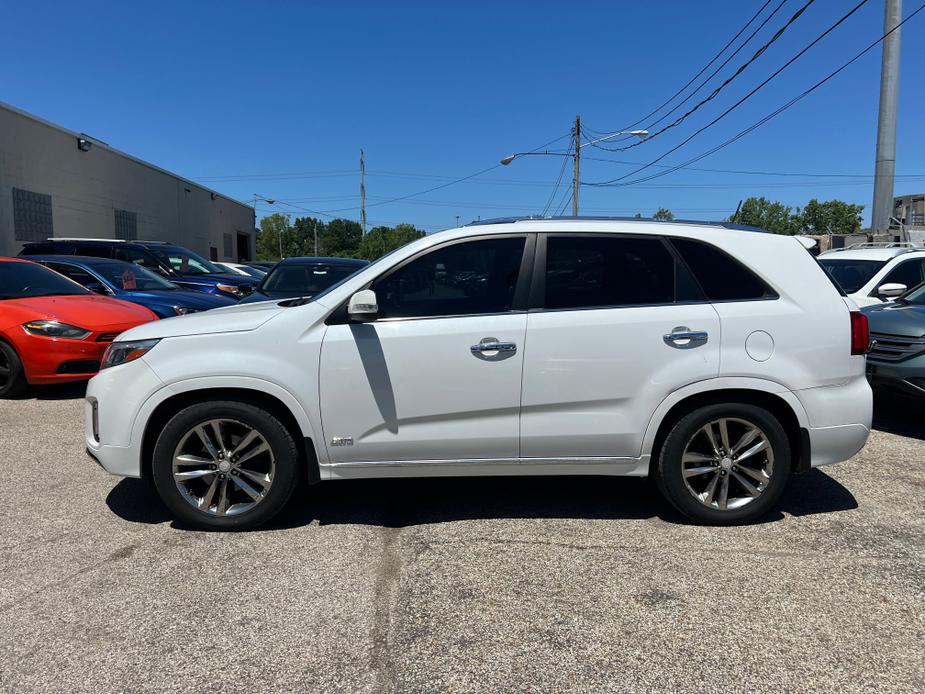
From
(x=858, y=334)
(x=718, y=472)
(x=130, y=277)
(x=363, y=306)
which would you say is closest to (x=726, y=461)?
(x=718, y=472)

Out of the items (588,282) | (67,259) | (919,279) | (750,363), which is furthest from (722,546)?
(67,259)

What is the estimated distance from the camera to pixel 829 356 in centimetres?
367

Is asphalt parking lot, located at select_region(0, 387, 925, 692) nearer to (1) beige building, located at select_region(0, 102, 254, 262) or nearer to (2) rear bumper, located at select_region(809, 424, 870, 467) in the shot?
(2) rear bumper, located at select_region(809, 424, 870, 467)

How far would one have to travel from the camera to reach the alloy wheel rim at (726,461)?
146 inches

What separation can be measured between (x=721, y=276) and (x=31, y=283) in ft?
25.6

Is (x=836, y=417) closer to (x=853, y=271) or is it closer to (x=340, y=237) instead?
(x=853, y=271)

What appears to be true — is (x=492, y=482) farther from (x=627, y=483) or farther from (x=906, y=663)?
(x=906, y=663)

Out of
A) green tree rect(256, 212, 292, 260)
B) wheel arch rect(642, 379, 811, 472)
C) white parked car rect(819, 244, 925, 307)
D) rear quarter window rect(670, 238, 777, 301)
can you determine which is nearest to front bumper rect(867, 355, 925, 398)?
wheel arch rect(642, 379, 811, 472)

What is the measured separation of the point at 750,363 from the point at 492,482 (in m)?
1.92

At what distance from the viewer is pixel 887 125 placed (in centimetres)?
1380

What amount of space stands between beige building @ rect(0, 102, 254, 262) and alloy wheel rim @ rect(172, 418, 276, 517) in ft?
58.5

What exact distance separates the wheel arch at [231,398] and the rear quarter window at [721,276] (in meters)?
2.36

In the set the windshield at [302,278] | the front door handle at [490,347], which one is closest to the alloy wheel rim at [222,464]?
the front door handle at [490,347]

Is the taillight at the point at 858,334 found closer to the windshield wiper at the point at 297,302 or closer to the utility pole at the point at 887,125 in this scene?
the windshield wiper at the point at 297,302
